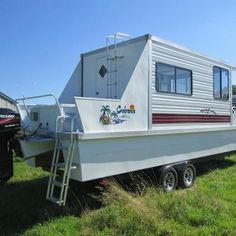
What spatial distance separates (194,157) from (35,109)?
13.6 feet

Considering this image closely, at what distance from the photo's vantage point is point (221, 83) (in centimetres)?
992

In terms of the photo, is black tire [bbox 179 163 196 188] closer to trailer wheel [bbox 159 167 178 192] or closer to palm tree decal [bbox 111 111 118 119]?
trailer wheel [bbox 159 167 178 192]

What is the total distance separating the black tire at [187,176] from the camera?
7.86 metres

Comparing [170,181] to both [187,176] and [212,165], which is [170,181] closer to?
[187,176]

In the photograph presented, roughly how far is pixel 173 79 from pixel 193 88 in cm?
94

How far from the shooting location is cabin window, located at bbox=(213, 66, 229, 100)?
31.6ft

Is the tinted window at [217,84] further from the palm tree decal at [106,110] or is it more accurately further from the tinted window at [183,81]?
the palm tree decal at [106,110]

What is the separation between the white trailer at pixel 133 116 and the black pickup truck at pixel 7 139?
0.39m

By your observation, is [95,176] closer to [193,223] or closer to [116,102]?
[116,102]

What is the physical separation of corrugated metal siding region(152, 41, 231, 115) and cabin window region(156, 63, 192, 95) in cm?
11

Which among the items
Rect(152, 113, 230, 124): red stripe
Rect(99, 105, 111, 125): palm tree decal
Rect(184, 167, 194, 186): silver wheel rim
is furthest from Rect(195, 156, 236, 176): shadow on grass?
Rect(99, 105, 111, 125): palm tree decal

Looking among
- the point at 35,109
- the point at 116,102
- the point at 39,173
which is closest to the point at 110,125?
the point at 116,102

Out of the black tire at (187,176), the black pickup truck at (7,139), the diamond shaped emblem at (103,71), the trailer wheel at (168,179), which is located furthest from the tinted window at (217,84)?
the black pickup truck at (7,139)

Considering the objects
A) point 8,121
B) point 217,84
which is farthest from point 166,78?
point 8,121
